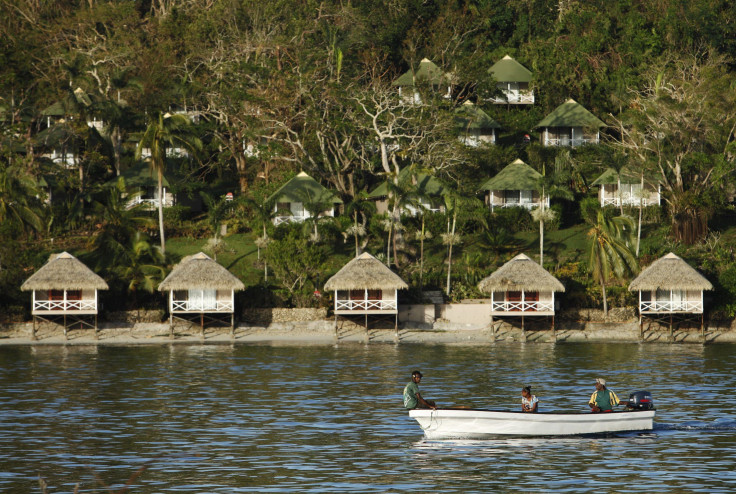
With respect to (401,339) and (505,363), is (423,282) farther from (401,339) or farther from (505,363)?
(505,363)

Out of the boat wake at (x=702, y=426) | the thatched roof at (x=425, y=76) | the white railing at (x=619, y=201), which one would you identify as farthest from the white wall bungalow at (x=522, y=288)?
the boat wake at (x=702, y=426)

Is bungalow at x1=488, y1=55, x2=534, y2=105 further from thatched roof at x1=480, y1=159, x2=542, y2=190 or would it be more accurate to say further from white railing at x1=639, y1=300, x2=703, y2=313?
white railing at x1=639, y1=300, x2=703, y2=313

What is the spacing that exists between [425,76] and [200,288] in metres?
27.4

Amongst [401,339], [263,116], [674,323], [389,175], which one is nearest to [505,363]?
[401,339]

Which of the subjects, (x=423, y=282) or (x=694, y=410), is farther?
(x=423, y=282)

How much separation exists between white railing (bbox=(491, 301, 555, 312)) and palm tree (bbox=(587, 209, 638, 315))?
122 inches

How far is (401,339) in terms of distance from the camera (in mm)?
54094

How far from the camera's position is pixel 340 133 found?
70062 mm

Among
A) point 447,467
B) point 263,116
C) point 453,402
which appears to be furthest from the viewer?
point 263,116

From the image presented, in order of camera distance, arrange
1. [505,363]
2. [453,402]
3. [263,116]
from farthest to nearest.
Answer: [263,116]
[505,363]
[453,402]

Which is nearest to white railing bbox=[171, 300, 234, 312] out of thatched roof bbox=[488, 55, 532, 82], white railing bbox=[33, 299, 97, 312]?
white railing bbox=[33, 299, 97, 312]

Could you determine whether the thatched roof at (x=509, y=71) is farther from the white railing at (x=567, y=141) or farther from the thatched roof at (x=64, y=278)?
the thatched roof at (x=64, y=278)

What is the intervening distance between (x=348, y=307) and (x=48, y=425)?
79.6 ft

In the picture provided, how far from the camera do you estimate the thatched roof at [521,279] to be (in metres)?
52.7
